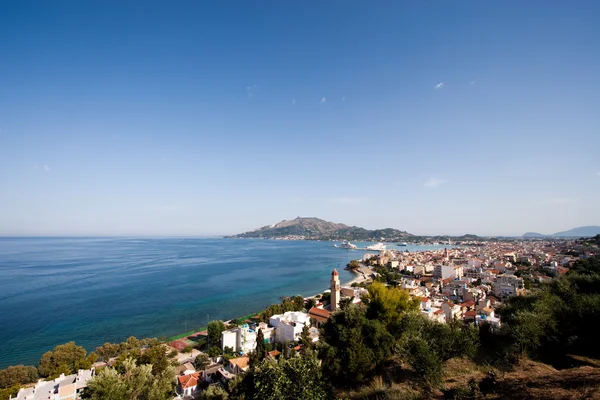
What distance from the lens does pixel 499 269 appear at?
4759 cm

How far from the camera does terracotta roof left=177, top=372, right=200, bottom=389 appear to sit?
13750 millimetres

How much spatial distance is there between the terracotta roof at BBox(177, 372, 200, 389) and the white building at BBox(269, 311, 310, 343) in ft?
21.7

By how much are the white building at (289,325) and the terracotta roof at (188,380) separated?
21.7 ft

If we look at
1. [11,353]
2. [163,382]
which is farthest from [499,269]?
[11,353]

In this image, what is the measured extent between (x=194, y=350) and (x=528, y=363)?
1930cm

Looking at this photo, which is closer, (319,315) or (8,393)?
(8,393)

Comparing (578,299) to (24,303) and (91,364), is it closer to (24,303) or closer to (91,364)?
(91,364)

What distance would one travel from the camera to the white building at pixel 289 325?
1936cm

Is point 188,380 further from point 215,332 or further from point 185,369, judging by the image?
point 215,332

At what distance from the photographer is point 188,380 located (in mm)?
14062

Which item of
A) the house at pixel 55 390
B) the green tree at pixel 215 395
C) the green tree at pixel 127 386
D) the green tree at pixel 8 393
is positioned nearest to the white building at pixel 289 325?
the green tree at pixel 215 395

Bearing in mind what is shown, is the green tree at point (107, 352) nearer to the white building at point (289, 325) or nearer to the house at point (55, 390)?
the house at point (55, 390)

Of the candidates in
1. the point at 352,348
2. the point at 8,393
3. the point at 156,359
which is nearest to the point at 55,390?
the point at 8,393

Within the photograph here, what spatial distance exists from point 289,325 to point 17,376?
49.5ft
